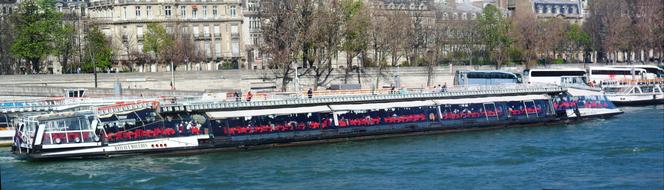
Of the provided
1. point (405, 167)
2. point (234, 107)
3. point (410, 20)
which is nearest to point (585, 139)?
point (405, 167)

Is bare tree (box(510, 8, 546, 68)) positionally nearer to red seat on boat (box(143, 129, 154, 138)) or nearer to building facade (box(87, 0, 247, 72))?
building facade (box(87, 0, 247, 72))

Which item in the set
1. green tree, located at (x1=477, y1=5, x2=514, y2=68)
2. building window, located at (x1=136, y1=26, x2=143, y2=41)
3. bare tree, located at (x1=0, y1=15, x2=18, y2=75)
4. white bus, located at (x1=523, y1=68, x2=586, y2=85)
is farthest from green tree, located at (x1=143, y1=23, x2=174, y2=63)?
green tree, located at (x1=477, y1=5, x2=514, y2=68)

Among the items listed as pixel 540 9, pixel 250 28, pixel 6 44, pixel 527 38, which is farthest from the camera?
pixel 540 9

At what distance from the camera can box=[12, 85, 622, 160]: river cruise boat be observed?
170ft

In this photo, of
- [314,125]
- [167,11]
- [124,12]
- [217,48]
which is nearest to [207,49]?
[217,48]

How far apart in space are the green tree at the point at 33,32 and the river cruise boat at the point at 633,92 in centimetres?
4073

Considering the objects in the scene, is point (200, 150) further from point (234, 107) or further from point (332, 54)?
point (332, 54)

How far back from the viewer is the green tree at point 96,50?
90.1 meters

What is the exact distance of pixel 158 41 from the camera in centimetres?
9388

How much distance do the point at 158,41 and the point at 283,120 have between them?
3831 cm

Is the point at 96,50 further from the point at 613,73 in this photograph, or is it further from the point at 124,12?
the point at 613,73

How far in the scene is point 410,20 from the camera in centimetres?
9844

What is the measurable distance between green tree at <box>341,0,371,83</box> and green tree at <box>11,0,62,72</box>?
21.7 m

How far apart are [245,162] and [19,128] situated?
1076 centimetres
